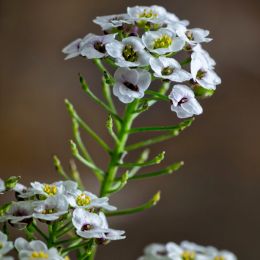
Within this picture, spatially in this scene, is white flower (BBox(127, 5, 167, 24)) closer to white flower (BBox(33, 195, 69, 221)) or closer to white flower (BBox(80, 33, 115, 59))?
white flower (BBox(80, 33, 115, 59))

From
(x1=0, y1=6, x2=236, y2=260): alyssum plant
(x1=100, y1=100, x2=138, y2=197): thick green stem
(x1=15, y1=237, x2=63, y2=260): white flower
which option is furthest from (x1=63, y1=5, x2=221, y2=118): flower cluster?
(x1=15, y1=237, x2=63, y2=260): white flower

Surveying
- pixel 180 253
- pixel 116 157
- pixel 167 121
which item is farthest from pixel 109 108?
pixel 167 121

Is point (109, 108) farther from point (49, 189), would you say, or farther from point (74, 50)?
point (49, 189)

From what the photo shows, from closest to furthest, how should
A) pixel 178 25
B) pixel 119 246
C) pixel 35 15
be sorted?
pixel 178 25, pixel 119 246, pixel 35 15

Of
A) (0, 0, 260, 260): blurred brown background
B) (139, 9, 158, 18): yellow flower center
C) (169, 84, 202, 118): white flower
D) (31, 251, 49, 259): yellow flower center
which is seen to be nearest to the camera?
(31, 251, 49, 259): yellow flower center

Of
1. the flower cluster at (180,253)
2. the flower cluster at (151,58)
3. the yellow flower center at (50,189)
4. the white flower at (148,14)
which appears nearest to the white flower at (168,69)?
the flower cluster at (151,58)

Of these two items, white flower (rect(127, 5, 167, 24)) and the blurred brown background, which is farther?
the blurred brown background

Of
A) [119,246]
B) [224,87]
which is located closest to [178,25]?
[119,246]

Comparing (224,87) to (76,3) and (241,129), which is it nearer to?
(241,129)
